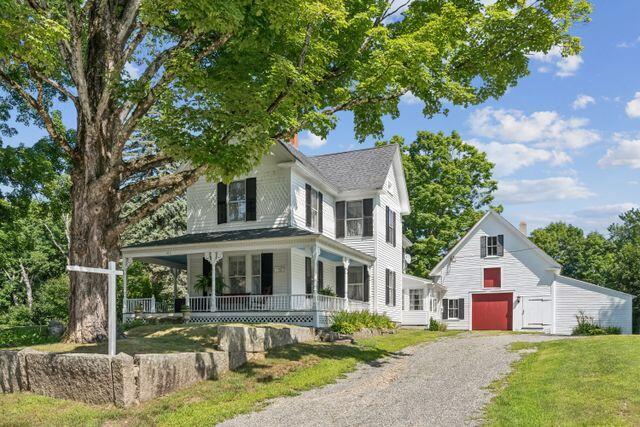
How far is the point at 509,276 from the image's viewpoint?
33.0m

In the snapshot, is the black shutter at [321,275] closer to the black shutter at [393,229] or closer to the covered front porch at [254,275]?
the covered front porch at [254,275]

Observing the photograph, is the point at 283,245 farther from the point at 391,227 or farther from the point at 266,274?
the point at 391,227

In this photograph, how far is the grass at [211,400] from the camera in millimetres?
9312

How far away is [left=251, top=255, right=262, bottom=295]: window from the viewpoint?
78.2 feet

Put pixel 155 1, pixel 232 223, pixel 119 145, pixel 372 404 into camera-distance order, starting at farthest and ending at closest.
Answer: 1. pixel 232 223
2. pixel 119 145
3. pixel 155 1
4. pixel 372 404

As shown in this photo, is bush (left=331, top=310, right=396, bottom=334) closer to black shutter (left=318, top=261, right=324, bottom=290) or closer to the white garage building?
black shutter (left=318, top=261, right=324, bottom=290)

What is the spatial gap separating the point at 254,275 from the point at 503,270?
1627cm

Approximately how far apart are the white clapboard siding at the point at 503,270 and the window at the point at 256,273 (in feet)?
49.3

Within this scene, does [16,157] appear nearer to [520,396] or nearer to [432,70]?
[432,70]

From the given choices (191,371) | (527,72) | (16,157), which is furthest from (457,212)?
(191,371)

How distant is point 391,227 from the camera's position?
1188 inches

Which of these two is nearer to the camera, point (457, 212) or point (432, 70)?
point (432, 70)

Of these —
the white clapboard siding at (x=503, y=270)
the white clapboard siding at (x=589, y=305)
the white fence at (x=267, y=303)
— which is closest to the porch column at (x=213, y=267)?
the white fence at (x=267, y=303)

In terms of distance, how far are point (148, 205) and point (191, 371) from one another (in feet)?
14.7
